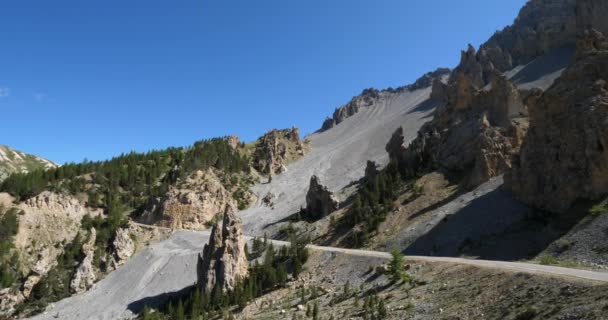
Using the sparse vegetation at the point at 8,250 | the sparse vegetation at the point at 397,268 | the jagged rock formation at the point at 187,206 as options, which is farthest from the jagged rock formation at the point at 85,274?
the sparse vegetation at the point at 397,268

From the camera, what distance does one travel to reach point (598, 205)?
3409 cm

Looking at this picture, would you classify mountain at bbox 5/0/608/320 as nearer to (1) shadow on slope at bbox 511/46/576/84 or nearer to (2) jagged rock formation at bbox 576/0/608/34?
(1) shadow on slope at bbox 511/46/576/84

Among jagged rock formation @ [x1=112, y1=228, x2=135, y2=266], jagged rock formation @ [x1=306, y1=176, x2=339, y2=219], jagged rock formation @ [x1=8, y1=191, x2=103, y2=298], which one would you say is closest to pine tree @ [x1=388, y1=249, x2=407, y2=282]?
jagged rock formation @ [x1=306, y1=176, x2=339, y2=219]

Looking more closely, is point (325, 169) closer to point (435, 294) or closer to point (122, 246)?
point (122, 246)

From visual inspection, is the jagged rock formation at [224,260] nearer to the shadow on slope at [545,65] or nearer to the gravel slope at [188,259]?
the gravel slope at [188,259]

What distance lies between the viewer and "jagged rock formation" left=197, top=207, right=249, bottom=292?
44.6 m

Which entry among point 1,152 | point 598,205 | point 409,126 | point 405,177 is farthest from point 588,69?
point 1,152

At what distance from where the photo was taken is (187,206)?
77875mm

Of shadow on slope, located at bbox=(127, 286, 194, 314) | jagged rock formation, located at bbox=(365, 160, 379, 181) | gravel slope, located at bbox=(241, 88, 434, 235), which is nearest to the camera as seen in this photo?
shadow on slope, located at bbox=(127, 286, 194, 314)

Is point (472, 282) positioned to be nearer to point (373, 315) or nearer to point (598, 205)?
point (373, 315)

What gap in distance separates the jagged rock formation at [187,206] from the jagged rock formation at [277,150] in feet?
102

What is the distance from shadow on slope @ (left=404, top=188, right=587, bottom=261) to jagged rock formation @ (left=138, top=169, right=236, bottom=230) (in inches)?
1527

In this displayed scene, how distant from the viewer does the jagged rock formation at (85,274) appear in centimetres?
5466

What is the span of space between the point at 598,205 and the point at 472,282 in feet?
55.9
